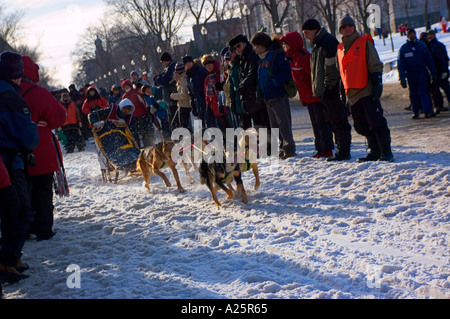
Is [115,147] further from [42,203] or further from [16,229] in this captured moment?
[16,229]

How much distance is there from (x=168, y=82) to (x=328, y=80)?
18.8ft

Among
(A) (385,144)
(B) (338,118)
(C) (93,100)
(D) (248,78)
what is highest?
(C) (93,100)

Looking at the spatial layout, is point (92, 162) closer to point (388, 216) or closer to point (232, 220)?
point (232, 220)

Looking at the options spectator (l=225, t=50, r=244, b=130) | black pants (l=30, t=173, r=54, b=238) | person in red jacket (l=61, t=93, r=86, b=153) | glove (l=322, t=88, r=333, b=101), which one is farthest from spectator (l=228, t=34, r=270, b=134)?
person in red jacket (l=61, t=93, r=86, b=153)

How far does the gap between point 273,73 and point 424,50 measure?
4.62 meters

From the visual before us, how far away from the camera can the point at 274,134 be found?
29.3 ft

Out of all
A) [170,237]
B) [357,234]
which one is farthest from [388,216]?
[170,237]

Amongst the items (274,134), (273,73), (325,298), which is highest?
(273,73)

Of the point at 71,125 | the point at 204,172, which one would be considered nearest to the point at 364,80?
the point at 204,172

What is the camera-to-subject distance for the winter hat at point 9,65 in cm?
513

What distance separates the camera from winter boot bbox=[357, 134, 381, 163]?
23.9 feet

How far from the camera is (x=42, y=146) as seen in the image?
19.5 feet

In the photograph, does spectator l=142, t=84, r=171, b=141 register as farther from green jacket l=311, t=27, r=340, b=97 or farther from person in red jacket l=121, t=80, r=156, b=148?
green jacket l=311, t=27, r=340, b=97

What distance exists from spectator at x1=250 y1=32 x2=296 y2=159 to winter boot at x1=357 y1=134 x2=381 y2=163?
1.57m
